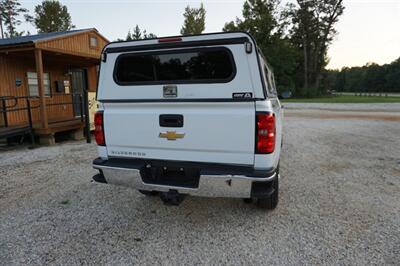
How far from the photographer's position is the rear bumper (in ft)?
7.75

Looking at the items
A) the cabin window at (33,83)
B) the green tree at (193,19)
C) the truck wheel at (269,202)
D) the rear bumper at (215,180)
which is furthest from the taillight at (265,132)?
the green tree at (193,19)

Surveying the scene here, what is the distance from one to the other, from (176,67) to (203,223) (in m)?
1.80

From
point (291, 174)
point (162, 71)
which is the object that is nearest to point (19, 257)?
point (162, 71)

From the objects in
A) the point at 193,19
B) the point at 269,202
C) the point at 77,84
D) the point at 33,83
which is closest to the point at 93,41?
the point at 77,84

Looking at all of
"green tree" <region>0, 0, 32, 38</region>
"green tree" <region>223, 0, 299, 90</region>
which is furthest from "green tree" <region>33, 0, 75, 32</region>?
"green tree" <region>223, 0, 299, 90</region>

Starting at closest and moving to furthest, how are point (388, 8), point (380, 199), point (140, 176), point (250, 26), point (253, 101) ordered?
point (253, 101)
point (140, 176)
point (380, 199)
point (388, 8)
point (250, 26)

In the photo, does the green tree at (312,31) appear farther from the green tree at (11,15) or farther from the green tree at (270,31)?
the green tree at (11,15)

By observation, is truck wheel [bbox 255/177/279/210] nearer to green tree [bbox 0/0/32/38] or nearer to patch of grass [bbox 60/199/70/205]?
patch of grass [bbox 60/199/70/205]

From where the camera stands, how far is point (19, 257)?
243 cm

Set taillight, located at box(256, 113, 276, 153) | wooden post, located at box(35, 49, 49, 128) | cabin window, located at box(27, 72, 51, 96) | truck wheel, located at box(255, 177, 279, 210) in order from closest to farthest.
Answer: taillight, located at box(256, 113, 276, 153) → truck wheel, located at box(255, 177, 279, 210) → wooden post, located at box(35, 49, 49, 128) → cabin window, located at box(27, 72, 51, 96)

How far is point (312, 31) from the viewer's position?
42281mm

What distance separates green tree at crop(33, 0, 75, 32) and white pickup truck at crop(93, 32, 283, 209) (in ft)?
119

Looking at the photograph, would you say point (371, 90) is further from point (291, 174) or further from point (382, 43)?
point (291, 174)

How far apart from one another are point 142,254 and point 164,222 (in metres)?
0.64
